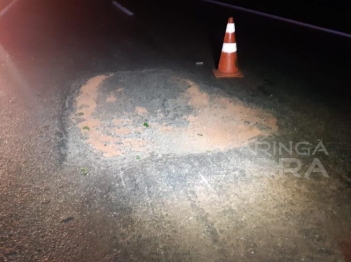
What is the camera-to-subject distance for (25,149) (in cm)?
413

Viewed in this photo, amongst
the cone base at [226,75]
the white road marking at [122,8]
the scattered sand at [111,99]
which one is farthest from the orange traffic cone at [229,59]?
the white road marking at [122,8]

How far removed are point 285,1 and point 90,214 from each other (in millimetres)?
9702

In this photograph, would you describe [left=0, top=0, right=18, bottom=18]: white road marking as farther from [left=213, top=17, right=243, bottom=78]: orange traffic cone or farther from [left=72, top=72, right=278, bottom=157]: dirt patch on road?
[left=213, top=17, right=243, bottom=78]: orange traffic cone

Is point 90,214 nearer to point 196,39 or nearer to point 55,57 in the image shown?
point 55,57

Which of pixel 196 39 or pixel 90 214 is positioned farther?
pixel 196 39

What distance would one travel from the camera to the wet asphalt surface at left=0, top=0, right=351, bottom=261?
116 inches

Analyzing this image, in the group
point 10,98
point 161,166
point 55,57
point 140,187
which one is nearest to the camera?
point 140,187

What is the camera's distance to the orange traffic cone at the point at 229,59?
5727mm

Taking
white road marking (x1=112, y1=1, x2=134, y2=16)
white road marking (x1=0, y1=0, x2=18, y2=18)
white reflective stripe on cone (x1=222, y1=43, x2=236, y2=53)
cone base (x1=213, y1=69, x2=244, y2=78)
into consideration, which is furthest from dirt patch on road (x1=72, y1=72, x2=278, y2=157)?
white road marking (x1=0, y1=0, x2=18, y2=18)

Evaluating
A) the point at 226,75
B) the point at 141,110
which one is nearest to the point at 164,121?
the point at 141,110

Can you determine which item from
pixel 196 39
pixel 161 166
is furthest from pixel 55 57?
pixel 161 166

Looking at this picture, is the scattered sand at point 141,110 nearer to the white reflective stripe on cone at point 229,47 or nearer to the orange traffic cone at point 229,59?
the orange traffic cone at point 229,59

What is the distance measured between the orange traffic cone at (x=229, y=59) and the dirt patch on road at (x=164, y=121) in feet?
2.02

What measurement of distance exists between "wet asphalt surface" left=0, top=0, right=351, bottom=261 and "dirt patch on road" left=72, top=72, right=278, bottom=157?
0.14 ft
